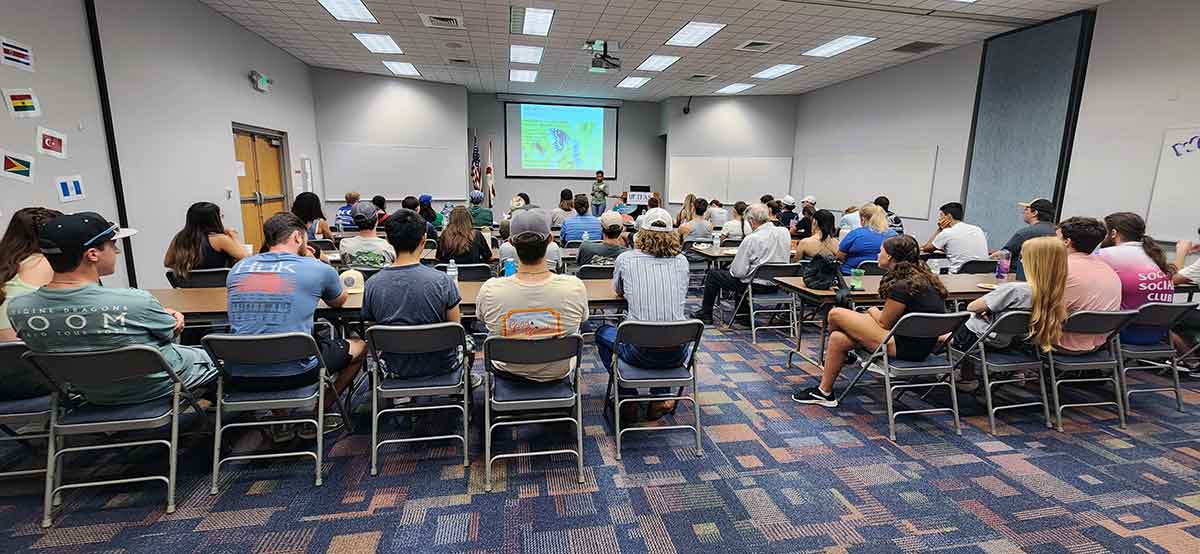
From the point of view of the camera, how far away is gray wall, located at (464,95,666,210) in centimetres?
1255

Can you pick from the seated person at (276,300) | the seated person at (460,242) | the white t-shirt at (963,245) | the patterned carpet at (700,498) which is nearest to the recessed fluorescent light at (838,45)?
the white t-shirt at (963,245)

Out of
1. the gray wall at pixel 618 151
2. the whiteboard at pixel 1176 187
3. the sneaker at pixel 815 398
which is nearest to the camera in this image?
the sneaker at pixel 815 398

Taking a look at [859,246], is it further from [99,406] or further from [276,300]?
[99,406]

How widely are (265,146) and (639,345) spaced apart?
8.23 meters

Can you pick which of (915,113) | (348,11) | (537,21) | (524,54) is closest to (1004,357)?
(537,21)

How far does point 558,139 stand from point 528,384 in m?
11.1

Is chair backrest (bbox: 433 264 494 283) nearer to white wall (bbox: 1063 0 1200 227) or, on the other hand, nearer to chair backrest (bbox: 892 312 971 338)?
chair backrest (bbox: 892 312 971 338)

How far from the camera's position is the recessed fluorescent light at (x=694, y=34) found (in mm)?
6723

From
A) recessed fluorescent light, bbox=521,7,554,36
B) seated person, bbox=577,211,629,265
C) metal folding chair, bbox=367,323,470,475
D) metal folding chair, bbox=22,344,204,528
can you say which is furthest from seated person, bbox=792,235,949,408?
recessed fluorescent light, bbox=521,7,554,36

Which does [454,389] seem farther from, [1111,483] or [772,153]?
[772,153]

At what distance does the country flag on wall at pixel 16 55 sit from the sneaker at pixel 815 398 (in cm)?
622

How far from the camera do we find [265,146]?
26.9ft

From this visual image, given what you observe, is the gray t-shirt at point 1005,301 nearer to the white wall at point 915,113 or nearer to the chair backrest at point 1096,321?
the chair backrest at point 1096,321

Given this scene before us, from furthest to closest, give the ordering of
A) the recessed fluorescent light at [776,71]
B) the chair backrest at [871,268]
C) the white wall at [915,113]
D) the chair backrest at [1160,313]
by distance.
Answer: the recessed fluorescent light at [776,71]
the white wall at [915,113]
the chair backrest at [871,268]
the chair backrest at [1160,313]
